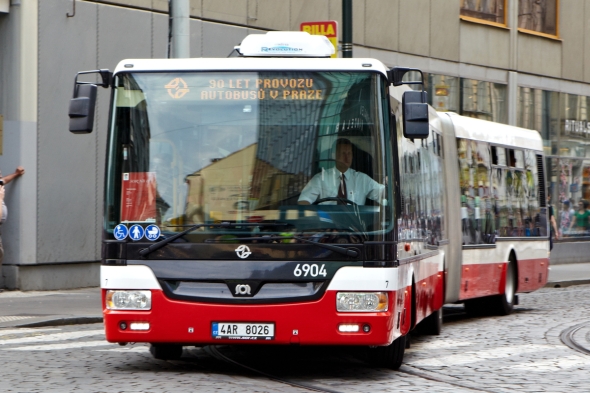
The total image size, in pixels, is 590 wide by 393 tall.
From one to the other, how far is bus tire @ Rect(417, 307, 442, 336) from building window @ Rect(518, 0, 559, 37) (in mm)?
17530

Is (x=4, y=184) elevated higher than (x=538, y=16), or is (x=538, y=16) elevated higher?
(x=538, y=16)

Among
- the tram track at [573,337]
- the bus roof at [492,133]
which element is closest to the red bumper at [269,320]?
the tram track at [573,337]

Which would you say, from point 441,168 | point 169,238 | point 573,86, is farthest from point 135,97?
point 573,86

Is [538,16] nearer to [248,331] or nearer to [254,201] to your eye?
[254,201]

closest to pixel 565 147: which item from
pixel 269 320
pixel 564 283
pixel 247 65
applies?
pixel 564 283

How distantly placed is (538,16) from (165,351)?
2220 centimetres

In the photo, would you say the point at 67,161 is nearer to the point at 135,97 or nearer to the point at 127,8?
the point at 127,8

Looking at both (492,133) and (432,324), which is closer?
(432,324)

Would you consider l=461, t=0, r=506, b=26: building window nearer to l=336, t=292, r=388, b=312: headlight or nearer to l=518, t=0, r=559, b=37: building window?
l=518, t=0, r=559, b=37: building window

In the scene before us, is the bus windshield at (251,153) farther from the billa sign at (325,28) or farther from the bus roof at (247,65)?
the billa sign at (325,28)

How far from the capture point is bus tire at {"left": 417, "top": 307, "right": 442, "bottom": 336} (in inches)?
510

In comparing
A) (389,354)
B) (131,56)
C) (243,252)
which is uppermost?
(131,56)

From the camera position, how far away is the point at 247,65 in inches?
363

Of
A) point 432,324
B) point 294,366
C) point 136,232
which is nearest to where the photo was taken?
point 136,232
